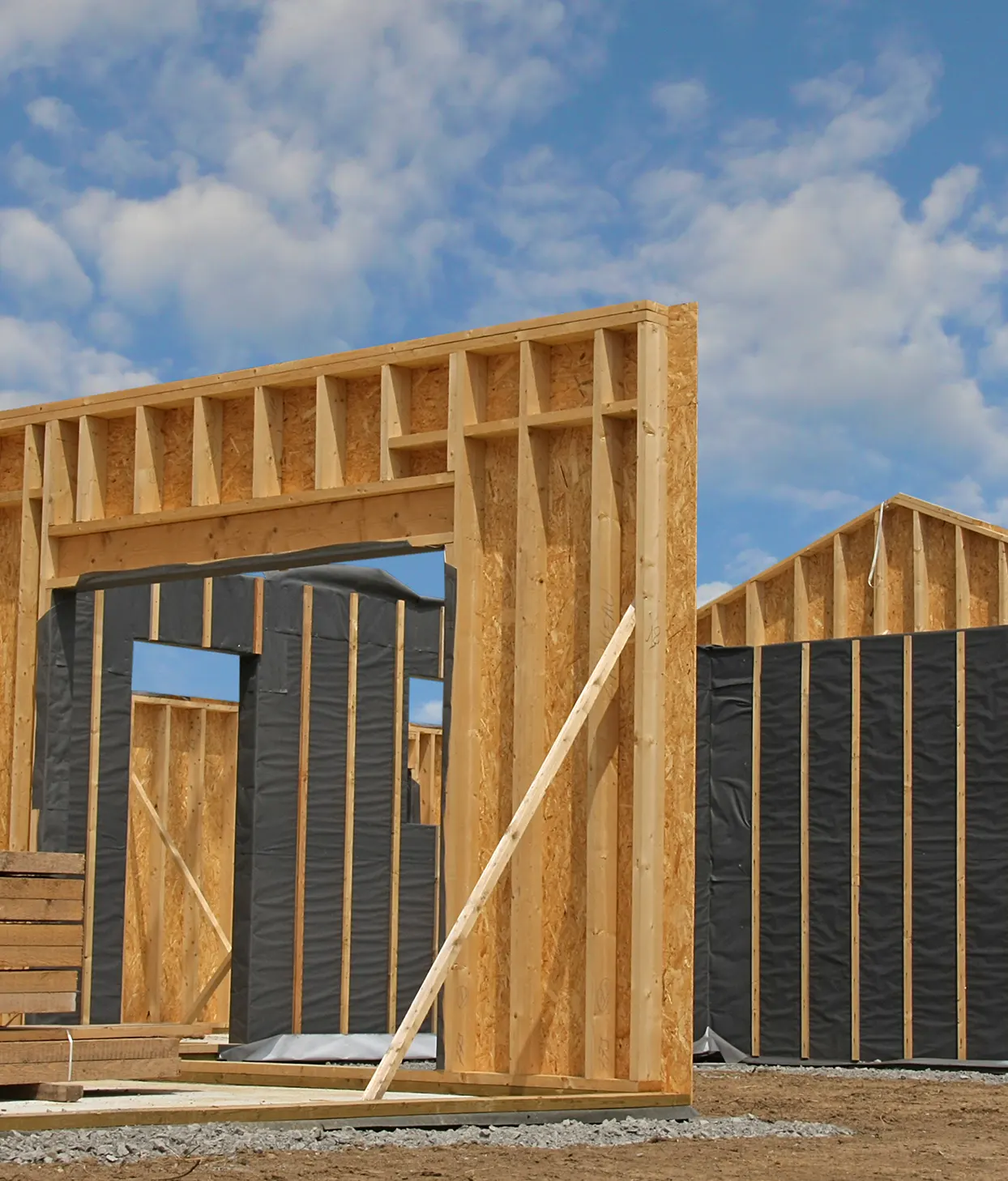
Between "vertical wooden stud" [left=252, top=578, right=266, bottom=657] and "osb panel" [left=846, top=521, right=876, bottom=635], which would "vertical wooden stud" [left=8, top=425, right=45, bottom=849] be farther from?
"osb panel" [left=846, top=521, right=876, bottom=635]

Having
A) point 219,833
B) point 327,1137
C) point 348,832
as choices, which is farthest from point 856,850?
point 327,1137

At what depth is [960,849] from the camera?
50.1ft

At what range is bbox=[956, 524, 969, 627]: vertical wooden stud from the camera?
723 inches

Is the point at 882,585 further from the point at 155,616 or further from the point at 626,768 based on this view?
the point at 626,768

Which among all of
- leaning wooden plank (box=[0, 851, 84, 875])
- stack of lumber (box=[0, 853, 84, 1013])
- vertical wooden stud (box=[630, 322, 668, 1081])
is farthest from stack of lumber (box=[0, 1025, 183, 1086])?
vertical wooden stud (box=[630, 322, 668, 1081])

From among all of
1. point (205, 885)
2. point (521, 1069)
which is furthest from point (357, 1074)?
point (205, 885)

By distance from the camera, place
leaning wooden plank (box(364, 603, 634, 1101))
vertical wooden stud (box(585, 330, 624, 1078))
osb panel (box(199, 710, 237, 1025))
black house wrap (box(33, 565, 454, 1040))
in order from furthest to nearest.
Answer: osb panel (box(199, 710, 237, 1025)), black house wrap (box(33, 565, 454, 1040)), vertical wooden stud (box(585, 330, 624, 1078)), leaning wooden plank (box(364, 603, 634, 1101))

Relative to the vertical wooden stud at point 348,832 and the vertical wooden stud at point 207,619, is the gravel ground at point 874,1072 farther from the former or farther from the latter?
the vertical wooden stud at point 207,619

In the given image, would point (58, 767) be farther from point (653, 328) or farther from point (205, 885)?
point (205, 885)

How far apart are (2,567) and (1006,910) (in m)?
8.24

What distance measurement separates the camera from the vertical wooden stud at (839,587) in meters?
18.9

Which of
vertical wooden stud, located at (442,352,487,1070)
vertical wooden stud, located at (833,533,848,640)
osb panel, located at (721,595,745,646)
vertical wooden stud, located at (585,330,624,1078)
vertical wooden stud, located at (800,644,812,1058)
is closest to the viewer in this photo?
vertical wooden stud, located at (585,330,624,1078)

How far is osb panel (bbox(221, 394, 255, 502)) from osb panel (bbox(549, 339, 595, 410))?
2246mm

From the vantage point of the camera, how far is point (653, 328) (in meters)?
10.5
